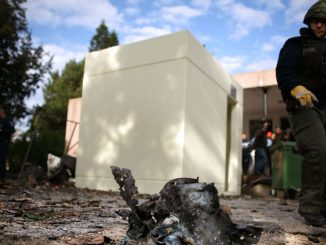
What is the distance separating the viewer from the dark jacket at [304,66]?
3.31 meters

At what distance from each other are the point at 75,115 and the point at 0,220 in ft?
45.2

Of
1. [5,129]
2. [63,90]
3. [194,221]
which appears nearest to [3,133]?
[5,129]

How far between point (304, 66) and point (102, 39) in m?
41.2

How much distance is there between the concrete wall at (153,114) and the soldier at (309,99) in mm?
3618

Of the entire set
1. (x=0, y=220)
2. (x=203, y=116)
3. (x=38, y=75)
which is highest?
(x=38, y=75)

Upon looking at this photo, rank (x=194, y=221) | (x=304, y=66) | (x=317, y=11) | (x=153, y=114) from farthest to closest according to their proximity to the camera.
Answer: (x=153, y=114)
(x=304, y=66)
(x=317, y=11)
(x=194, y=221)

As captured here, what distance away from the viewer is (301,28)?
138 inches

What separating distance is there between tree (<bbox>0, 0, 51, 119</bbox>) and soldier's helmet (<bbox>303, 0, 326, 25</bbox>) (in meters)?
12.3

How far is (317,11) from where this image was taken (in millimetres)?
3270

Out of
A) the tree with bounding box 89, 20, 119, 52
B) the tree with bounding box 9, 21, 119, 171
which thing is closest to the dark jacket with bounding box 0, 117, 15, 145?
the tree with bounding box 9, 21, 119, 171

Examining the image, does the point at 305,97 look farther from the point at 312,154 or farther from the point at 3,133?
the point at 3,133

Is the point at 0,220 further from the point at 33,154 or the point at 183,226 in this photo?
the point at 33,154

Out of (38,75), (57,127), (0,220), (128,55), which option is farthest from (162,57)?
(57,127)

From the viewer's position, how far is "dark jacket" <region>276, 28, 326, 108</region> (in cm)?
331
